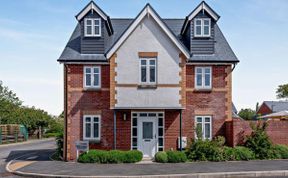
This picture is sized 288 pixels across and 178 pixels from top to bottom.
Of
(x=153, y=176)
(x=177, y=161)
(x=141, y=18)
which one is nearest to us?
(x=153, y=176)

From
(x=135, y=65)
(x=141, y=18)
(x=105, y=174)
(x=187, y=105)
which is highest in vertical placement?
(x=141, y=18)

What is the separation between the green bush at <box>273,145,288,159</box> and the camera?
23.0 meters

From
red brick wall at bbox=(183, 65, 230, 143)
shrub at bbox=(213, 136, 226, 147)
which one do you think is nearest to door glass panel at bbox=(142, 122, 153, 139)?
red brick wall at bbox=(183, 65, 230, 143)

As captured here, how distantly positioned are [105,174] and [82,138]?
274 inches

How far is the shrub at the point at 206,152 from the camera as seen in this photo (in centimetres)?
2242

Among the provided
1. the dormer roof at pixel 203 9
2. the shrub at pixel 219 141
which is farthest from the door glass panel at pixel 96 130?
the dormer roof at pixel 203 9

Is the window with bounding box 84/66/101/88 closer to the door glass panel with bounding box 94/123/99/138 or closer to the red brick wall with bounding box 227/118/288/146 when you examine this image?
the door glass panel with bounding box 94/123/99/138

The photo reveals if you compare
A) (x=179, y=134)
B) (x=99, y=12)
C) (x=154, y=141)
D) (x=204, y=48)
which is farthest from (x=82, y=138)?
(x=204, y=48)

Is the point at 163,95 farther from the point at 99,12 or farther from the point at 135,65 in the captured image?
the point at 99,12

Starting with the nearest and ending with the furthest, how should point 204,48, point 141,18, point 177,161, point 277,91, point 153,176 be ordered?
point 153,176, point 177,161, point 141,18, point 204,48, point 277,91

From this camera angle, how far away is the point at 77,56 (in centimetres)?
2461

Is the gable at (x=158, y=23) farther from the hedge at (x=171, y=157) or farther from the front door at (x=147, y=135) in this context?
the hedge at (x=171, y=157)

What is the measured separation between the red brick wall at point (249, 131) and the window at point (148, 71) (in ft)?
17.6

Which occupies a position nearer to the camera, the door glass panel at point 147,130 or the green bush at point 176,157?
the green bush at point 176,157
